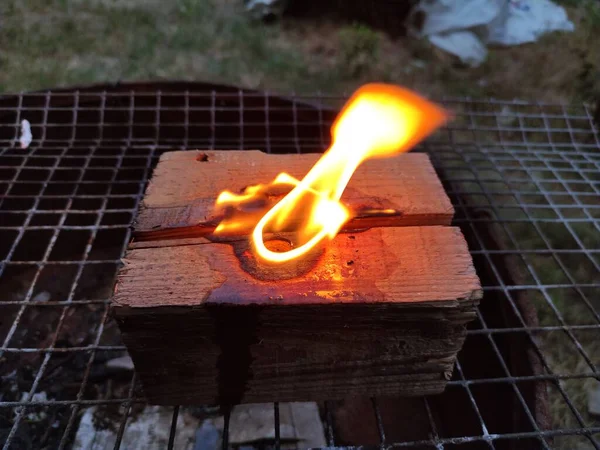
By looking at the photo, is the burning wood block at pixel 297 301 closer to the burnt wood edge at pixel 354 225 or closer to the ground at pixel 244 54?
the burnt wood edge at pixel 354 225

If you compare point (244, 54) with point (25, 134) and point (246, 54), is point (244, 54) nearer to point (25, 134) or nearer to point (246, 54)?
point (246, 54)

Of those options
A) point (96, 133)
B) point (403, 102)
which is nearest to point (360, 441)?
point (403, 102)

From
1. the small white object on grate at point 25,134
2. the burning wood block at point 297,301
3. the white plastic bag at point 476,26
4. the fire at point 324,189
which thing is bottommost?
the white plastic bag at point 476,26

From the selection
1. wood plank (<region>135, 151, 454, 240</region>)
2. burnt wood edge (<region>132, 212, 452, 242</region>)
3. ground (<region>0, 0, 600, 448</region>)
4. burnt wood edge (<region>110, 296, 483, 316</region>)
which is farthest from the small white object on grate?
ground (<region>0, 0, 600, 448</region>)

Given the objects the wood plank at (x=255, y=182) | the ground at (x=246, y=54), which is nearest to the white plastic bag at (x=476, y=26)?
the ground at (x=246, y=54)

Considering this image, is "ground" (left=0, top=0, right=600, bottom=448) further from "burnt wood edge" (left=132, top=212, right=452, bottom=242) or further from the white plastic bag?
"burnt wood edge" (left=132, top=212, right=452, bottom=242)

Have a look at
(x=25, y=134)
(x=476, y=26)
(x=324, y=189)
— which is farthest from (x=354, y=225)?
(x=476, y=26)

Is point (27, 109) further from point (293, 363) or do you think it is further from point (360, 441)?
point (360, 441)
